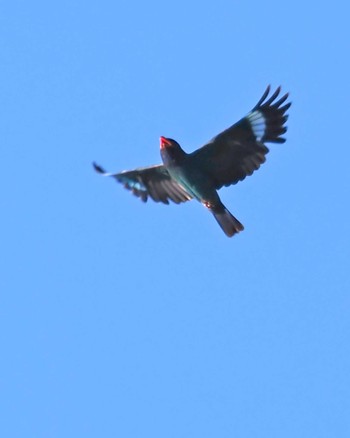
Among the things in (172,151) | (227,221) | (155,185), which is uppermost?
(155,185)

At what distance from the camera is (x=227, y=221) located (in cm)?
3325

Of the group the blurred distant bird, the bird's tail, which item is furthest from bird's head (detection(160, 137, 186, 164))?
the bird's tail

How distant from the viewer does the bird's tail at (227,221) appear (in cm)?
3319

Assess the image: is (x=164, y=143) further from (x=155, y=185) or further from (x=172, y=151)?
(x=155, y=185)

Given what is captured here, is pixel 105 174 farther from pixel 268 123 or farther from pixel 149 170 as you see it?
pixel 268 123

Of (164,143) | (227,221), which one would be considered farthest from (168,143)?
(227,221)

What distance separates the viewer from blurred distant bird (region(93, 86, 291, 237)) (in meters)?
32.6

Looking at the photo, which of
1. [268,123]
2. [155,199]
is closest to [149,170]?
[155,199]

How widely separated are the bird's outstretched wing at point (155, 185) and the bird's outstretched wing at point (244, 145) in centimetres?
117

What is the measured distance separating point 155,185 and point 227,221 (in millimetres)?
1672

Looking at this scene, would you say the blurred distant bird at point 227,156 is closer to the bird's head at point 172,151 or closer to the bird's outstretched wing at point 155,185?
the bird's head at point 172,151

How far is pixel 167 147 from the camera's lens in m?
32.9

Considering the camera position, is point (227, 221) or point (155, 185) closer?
point (227, 221)

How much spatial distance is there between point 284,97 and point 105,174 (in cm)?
367
